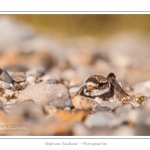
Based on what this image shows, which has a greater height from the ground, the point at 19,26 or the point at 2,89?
the point at 19,26

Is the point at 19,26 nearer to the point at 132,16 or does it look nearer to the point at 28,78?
the point at 28,78

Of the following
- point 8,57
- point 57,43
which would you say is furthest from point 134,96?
point 8,57

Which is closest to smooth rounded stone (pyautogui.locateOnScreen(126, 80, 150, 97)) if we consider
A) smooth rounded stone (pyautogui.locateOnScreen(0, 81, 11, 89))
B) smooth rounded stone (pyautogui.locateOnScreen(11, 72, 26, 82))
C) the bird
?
the bird

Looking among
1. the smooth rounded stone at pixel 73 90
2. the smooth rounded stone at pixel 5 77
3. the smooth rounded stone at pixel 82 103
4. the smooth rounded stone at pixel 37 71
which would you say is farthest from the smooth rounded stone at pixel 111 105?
the smooth rounded stone at pixel 37 71

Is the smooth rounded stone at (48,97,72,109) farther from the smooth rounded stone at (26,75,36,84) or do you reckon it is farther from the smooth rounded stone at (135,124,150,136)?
the smooth rounded stone at (26,75,36,84)

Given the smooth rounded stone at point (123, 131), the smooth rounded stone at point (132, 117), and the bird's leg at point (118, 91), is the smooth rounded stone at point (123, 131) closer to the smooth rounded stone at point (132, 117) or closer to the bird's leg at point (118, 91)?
the smooth rounded stone at point (132, 117)

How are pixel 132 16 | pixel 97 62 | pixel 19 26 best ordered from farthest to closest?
pixel 97 62 → pixel 19 26 → pixel 132 16
